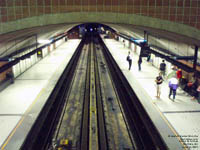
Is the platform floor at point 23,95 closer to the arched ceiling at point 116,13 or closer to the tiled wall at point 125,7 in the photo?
the arched ceiling at point 116,13

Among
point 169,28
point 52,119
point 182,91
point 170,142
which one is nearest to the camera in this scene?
point 170,142

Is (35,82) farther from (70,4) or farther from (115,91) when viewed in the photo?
(70,4)

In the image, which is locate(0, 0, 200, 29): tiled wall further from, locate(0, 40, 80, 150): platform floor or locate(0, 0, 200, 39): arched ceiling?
locate(0, 40, 80, 150): platform floor

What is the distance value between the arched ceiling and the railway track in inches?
154

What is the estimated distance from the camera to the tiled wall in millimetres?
8914

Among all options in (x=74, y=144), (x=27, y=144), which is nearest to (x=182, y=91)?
(x=74, y=144)

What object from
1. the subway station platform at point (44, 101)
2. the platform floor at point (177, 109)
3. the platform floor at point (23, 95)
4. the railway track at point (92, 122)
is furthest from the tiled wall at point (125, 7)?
the railway track at point (92, 122)

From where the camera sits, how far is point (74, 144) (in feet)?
26.1

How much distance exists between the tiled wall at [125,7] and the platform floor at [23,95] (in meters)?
3.99

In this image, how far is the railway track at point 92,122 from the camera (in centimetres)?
772

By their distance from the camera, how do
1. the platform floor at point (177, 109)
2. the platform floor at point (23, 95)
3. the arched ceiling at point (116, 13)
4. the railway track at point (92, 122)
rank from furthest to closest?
the arched ceiling at point (116, 13)
the platform floor at point (23, 95)
the railway track at point (92, 122)
the platform floor at point (177, 109)

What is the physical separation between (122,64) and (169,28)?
10.7 meters

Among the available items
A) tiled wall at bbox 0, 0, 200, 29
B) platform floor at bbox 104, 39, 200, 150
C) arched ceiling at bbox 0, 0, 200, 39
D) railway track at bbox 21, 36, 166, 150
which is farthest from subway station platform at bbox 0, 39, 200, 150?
tiled wall at bbox 0, 0, 200, 29

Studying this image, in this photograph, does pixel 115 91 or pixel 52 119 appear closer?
pixel 52 119
